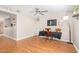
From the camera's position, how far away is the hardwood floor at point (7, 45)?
69.7 inches

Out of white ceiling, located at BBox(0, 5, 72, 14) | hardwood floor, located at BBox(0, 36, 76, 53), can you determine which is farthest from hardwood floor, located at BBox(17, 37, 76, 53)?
white ceiling, located at BBox(0, 5, 72, 14)

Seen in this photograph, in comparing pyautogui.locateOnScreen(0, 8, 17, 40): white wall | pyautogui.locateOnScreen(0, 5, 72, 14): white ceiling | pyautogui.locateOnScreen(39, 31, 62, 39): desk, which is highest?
pyautogui.locateOnScreen(0, 5, 72, 14): white ceiling

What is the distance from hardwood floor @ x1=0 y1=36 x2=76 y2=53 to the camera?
177 centimetres

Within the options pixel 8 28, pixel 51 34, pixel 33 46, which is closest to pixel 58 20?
pixel 51 34

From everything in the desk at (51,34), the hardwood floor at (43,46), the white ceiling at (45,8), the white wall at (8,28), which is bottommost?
the hardwood floor at (43,46)

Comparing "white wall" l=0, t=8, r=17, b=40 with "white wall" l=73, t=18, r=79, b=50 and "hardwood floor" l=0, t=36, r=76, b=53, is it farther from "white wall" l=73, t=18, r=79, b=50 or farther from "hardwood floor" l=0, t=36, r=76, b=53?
"white wall" l=73, t=18, r=79, b=50

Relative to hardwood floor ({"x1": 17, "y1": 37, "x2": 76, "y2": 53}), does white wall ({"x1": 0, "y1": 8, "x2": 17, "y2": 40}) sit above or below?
above

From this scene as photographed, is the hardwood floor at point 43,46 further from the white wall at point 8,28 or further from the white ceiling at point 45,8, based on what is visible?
the white ceiling at point 45,8

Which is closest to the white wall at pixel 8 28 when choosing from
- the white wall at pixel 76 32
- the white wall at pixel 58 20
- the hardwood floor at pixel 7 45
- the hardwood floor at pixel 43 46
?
the hardwood floor at pixel 7 45

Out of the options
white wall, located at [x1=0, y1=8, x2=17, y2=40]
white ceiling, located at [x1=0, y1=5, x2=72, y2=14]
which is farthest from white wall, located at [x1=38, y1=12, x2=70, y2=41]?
white wall, located at [x1=0, y1=8, x2=17, y2=40]
